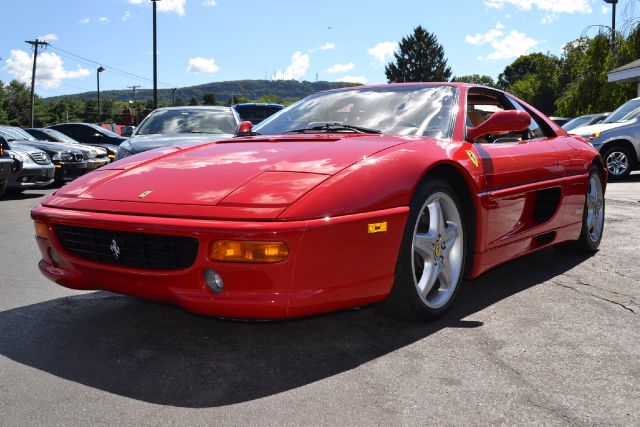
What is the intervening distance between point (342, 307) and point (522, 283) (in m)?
1.78

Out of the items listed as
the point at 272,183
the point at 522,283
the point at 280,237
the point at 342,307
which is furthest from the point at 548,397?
the point at 522,283

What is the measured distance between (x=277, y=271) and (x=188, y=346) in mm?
660

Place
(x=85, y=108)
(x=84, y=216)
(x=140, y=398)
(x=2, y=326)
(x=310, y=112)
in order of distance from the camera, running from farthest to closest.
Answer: (x=85, y=108) < (x=310, y=112) < (x=2, y=326) < (x=84, y=216) < (x=140, y=398)

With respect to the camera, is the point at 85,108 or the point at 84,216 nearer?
the point at 84,216

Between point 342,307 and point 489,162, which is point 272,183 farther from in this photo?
point 489,162

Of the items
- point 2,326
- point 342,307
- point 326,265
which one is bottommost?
point 2,326

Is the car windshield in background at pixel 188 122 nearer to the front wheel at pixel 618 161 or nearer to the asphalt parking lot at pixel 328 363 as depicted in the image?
the asphalt parking lot at pixel 328 363

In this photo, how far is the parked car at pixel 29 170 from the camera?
385 inches

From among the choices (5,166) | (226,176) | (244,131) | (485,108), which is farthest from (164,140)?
(226,176)

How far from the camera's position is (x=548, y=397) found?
2.17 meters

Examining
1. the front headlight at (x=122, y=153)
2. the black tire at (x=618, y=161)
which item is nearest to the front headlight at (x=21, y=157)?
the front headlight at (x=122, y=153)

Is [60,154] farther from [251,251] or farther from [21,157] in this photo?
[251,251]

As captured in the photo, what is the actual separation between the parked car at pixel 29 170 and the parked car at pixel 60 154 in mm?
1153

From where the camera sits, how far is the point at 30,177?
33.2 feet
